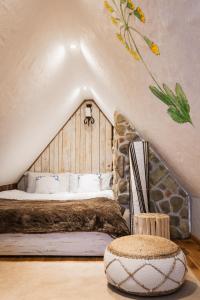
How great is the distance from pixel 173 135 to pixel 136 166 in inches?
44.6

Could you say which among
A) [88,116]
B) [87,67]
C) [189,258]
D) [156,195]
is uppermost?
[87,67]

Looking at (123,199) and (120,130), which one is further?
(120,130)

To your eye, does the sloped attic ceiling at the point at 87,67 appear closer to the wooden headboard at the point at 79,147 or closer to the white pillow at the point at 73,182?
the wooden headboard at the point at 79,147

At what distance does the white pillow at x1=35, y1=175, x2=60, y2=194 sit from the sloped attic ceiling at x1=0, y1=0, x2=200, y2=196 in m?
0.56

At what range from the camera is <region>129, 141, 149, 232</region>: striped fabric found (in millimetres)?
3643

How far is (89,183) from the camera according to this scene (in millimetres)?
4887

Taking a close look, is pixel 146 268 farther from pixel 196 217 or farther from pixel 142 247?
pixel 196 217

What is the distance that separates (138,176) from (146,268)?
1.86 metres

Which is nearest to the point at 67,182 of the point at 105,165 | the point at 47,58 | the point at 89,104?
the point at 105,165

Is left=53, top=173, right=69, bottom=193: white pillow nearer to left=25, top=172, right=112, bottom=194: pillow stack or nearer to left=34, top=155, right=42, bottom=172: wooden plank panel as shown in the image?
left=25, top=172, right=112, bottom=194: pillow stack

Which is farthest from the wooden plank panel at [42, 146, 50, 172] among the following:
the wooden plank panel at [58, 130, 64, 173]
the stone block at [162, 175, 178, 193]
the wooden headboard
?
the stone block at [162, 175, 178, 193]

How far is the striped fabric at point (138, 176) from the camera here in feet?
12.0

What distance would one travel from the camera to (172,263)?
1939 millimetres

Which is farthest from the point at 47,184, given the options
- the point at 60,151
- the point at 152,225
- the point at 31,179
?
the point at 152,225
